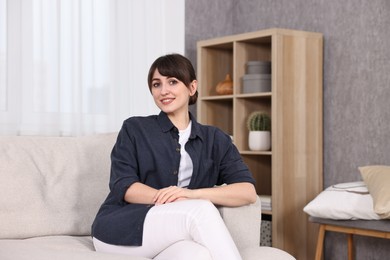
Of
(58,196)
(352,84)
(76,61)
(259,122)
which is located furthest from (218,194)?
(352,84)

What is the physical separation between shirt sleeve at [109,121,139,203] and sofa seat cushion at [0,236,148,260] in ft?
0.74

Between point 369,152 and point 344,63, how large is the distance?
0.52 metres

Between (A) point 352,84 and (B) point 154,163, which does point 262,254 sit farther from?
(A) point 352,84

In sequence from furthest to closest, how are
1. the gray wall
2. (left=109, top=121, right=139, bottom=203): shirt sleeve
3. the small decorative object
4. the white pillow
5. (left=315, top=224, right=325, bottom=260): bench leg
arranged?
the small decorative object, the gray wall, (left=315, top=224, right=325, bottom=260): bench leg, the white pillow, (left=109, top=121, right=139, bottom=203): shirt sleeve

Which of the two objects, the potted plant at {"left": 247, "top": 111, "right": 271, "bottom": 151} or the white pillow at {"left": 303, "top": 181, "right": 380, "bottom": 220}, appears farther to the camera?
the potted plant at {"left": 247, "top": 111, "right": 271, "bottom": 151}

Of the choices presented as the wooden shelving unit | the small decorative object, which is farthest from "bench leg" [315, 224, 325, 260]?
the small decorative object

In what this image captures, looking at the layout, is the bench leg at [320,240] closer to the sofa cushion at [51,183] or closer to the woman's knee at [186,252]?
the sofa cushion at [51,183]

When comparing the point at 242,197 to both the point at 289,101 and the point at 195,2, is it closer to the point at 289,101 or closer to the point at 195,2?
the point at 289,101

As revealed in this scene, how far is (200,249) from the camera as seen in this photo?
1.91m

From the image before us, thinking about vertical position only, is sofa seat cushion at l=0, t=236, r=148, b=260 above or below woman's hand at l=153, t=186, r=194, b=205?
below

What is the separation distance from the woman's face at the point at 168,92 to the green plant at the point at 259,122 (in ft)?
4.55

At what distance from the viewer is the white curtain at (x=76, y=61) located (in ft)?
10.1

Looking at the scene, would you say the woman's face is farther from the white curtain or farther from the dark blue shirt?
the white curtain

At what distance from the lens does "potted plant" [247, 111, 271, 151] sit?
12.2 ft
